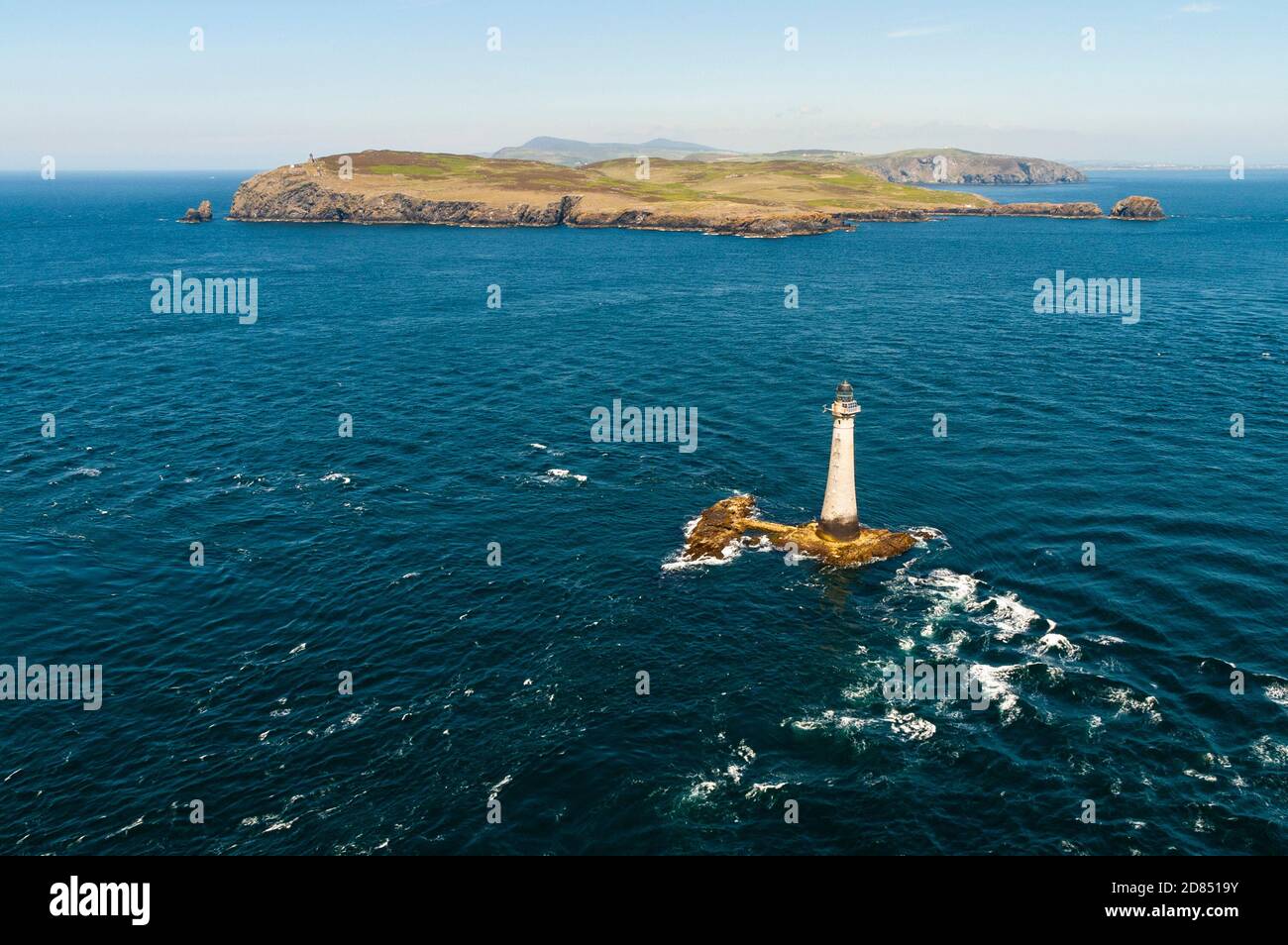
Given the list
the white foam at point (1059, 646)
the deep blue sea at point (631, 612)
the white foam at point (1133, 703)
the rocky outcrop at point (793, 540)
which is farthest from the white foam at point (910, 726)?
the rocky outcrop at point (793, 540)

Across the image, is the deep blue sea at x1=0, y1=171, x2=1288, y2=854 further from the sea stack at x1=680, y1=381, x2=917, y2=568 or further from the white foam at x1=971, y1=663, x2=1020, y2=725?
the sea stack at x1=680, y1=381, x2=917, y2=568

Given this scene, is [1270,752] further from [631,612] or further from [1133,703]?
[631,612]

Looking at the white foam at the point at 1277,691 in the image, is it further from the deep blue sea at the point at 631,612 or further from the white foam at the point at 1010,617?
the white foam at the point at 1010,617

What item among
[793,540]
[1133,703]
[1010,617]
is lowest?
[1133,703]

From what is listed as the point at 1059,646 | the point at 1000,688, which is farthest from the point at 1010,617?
the point at 1000,688

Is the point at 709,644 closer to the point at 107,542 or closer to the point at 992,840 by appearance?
the point at 992,840

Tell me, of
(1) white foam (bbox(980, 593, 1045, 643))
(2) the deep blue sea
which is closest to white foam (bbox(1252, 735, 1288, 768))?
(2) the deep blue sea

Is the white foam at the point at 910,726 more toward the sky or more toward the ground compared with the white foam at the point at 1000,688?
more toward the ground
